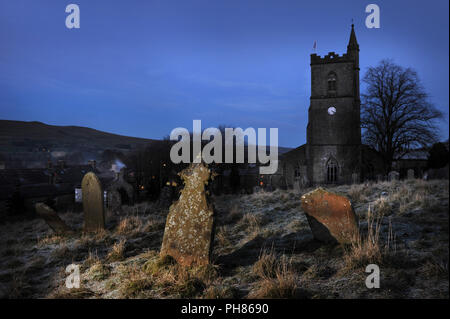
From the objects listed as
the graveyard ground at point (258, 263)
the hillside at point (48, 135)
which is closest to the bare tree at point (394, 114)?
the graveyard ground at point (258, 263)

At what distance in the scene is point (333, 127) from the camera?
111ft

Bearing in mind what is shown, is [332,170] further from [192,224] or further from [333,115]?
[192,224]

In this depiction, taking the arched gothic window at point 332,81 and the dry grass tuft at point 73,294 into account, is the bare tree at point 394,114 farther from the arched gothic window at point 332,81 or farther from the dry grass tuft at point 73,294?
the dry grass tuft at point 73,294

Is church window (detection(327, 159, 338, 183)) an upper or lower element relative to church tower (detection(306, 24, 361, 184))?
lower

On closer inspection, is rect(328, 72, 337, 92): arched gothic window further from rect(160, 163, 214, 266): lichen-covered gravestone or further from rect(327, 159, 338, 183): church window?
rect(160, 163, 214, 266): lichen-covered gravestone

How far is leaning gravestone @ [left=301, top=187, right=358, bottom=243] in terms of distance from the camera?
5207 millimetres

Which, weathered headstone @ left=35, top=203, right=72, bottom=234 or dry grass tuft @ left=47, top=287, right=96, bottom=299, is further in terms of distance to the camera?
weathered headstone @ left=35, top=203, right=72, bottom=234

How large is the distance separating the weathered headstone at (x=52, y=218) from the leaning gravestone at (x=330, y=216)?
6.96 meters

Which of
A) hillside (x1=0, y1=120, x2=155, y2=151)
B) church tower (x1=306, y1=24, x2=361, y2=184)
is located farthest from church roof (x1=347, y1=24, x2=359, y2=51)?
hillside (x1=0, y1=120, x2=155, y2=151)

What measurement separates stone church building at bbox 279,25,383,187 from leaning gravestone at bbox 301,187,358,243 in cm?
2794

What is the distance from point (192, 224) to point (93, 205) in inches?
190
